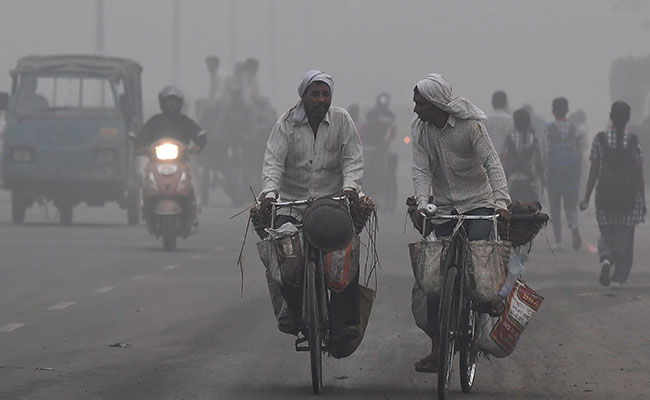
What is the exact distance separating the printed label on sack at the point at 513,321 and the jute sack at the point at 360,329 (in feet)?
2.22

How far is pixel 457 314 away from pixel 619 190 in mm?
7742

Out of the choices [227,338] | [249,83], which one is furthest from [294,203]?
[249,83]

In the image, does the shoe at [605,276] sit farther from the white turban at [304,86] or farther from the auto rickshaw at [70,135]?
the auto rickshaw at [70,135]

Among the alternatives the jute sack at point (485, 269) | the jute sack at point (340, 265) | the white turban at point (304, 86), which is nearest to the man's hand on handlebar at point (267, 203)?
the jute sack at point (340, 265)

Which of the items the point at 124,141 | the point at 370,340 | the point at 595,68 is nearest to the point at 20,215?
the point at 124,141

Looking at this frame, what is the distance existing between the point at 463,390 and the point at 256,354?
6.07ft

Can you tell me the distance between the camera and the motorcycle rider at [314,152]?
27.9 feet

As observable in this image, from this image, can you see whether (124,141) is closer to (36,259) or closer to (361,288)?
(36,259)

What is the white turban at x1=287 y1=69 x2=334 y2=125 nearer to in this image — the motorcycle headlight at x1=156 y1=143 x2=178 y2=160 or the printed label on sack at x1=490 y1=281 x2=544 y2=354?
the printed label on sack at x1=490 y1=281 x2=544 y2=354

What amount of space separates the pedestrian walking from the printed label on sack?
22.5ft

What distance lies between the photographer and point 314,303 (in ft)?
26.2

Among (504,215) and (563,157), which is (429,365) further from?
(563,157)

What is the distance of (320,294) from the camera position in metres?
8.21

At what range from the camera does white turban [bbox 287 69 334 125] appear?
8484 millimetres
